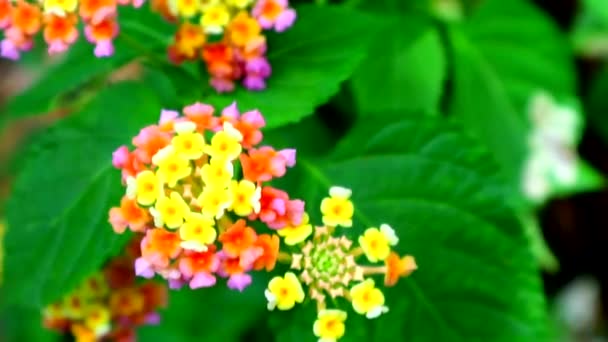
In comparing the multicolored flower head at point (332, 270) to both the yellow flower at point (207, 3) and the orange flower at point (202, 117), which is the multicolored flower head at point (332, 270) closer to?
the orange flower at point (202, 117)

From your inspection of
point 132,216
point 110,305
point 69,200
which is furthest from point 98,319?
point 132,216

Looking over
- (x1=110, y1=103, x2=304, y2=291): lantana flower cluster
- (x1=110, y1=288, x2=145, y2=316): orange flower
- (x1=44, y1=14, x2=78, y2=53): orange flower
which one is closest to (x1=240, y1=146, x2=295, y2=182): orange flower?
(x1=110, y1=103, x2=304, y2=291): lantana flower cluster

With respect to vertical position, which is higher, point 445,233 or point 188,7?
point 188,7

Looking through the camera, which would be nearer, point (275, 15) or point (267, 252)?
point (267, 252)

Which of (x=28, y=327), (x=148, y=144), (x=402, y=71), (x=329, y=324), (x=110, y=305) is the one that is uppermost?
(x=148, y=144)

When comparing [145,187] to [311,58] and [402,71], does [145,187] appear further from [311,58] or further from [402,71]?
[402,71]

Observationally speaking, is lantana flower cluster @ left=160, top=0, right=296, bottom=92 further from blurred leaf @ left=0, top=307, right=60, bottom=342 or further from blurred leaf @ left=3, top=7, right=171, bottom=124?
blurred leaf @ left=0, top=307, right=60, bottom=342

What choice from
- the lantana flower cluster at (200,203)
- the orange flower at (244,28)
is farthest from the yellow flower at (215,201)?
the orange flower at (244,28)
